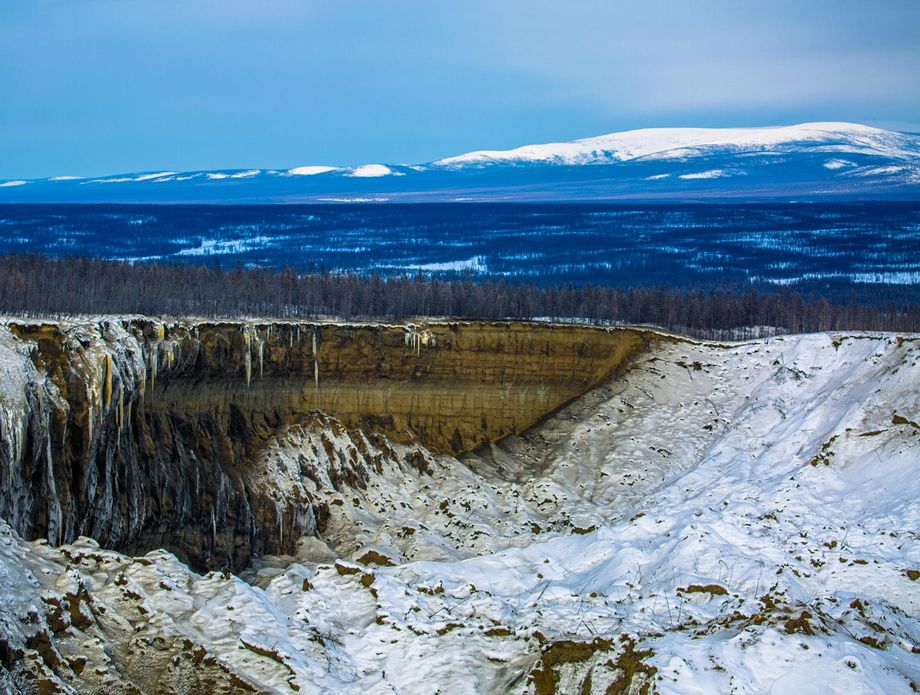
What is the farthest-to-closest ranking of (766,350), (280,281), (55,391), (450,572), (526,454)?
1. (280,281)
2. (766,350)
3. (526,454)
4. (55,391)
5. (450,572)

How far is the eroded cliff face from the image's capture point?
53125mm

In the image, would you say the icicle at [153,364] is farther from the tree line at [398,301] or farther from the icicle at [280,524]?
the tree line at [398,301]

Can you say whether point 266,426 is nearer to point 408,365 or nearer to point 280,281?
point 408,365

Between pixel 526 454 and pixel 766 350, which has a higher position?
pixel 766 350

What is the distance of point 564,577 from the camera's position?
45188mm

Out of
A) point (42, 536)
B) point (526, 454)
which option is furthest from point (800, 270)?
point (42, 536)

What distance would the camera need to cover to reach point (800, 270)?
199 metres

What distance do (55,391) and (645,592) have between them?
95.1 feet

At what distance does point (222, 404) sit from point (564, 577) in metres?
27.7

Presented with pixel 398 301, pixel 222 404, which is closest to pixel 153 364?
pixel 222 404

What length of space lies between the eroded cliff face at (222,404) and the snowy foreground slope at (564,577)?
254cm

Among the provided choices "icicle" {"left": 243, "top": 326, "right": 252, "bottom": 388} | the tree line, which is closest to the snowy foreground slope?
"icicle" {"left": 243, "top": 326, "right": 252, "bottom": 388}

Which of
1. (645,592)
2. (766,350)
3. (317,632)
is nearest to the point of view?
(317,632)

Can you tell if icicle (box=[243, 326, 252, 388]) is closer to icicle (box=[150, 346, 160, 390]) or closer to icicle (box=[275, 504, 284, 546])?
icicle (box=[150, 346, 160, 390])
